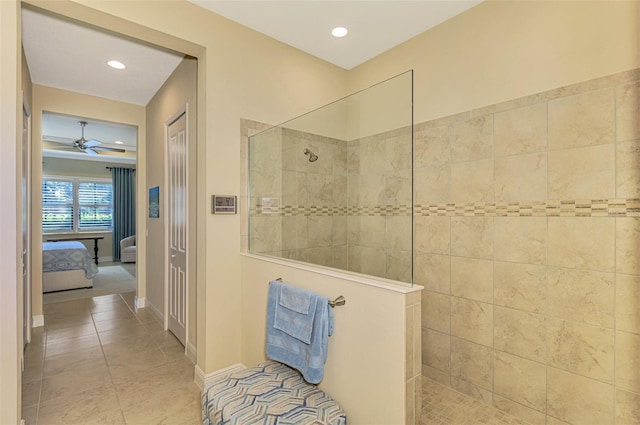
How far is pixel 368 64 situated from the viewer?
3191 mm

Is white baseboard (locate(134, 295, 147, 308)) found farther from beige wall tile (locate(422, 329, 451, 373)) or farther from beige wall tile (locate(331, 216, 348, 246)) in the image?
beige wall tile (locate(422, 329, 451, 373))

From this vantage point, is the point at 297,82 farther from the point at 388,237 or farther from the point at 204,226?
the point at 388,237

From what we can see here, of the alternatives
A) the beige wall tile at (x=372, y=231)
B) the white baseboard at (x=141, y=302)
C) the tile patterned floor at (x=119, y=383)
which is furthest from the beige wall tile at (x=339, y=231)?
the white baseboard at (x=141, y=302)

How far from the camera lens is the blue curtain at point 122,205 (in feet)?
27.0

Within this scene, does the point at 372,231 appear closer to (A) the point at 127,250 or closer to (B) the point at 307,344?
(B) the point at 307,344

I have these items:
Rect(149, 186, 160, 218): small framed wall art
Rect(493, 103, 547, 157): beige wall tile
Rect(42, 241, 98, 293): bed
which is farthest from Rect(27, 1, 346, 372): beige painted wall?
Rect(42, 241, 98, 293): bed

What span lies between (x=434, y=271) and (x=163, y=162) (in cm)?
313

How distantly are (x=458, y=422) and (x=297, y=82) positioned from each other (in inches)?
117

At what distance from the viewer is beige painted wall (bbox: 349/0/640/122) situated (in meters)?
1.69

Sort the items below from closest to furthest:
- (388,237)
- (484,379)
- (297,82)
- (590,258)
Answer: (590,258) < (388,237) < (484,379) < (297,82)

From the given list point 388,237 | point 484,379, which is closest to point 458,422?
point 484,379

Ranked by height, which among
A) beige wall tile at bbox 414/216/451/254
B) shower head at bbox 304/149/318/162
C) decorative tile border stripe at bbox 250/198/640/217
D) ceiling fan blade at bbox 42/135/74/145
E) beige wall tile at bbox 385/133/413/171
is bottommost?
beige wall tile at bbox 414/216/451/254

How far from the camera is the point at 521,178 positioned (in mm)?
2014

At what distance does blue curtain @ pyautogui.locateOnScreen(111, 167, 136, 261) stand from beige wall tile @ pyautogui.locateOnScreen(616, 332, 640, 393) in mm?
9464
